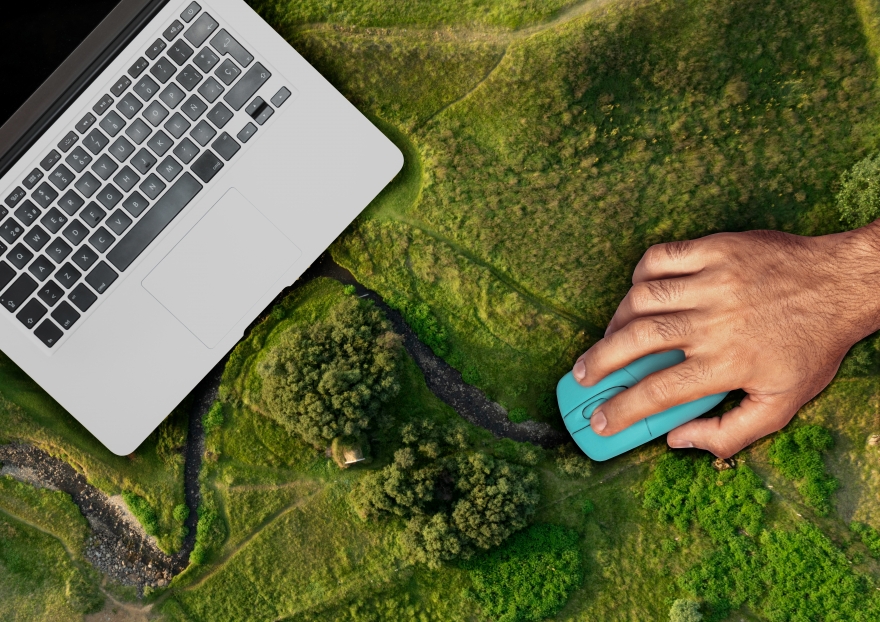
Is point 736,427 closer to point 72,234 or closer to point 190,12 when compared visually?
point 190,12

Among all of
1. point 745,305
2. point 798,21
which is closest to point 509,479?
point 745,305

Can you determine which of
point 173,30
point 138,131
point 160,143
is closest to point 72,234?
point 138,131

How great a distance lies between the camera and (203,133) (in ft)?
57.9

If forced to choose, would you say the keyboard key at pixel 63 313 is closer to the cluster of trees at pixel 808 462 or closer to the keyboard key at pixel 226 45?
the keyboard key at pixel 226 45

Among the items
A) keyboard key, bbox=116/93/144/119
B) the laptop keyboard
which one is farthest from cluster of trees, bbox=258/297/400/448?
keyboard key, bbox=116/93/144/119

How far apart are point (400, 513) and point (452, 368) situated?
555 centimetres

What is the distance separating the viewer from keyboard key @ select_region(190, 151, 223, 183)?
17.8 m

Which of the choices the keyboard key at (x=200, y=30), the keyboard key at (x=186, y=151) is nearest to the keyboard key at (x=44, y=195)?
the keyboard key at (x=186, y=151)

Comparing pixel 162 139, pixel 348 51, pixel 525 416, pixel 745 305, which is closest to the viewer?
pixel 162 139

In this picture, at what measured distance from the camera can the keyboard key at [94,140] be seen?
17.2 metres

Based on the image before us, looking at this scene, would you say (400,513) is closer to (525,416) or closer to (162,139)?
(525,416)

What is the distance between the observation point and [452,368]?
23.4 m

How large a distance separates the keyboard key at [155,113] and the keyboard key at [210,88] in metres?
1.15

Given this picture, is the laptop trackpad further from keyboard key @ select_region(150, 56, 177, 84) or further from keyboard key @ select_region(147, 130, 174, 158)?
keyboard key @ select_region(150, 56, 177, 84)
